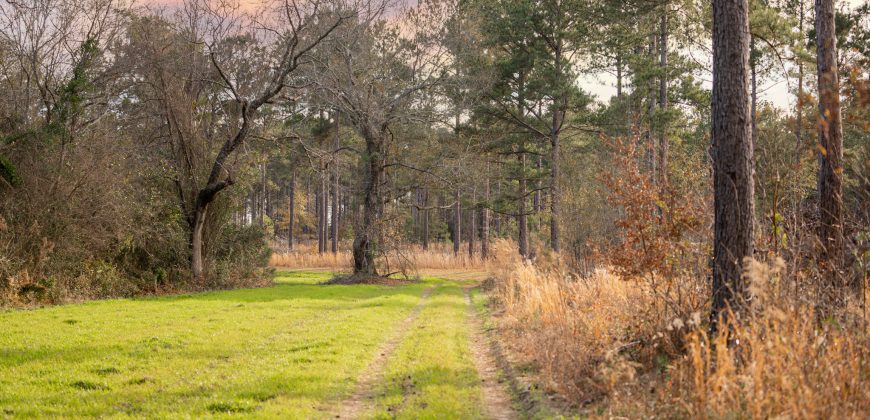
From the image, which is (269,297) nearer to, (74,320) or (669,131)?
(74,320)

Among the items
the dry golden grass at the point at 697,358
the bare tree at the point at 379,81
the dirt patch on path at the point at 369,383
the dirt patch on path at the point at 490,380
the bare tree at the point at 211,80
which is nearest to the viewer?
the dry golden grass at the point at 697,358

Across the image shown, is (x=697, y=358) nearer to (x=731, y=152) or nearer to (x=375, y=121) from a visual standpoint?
(x=731, y=152)

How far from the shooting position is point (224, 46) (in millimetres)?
A: 23016

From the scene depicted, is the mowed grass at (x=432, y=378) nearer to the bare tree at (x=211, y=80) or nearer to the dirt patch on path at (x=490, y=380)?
the dirt patch on path at (x=490, y=380)

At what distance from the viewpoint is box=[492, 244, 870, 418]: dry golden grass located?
4.69m

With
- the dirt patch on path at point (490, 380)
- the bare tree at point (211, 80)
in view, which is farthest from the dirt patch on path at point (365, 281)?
the dirt patch on path at point (490, 380)

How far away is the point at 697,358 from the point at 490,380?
4.37 metres

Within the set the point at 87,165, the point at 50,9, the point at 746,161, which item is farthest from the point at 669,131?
the point at 50,9

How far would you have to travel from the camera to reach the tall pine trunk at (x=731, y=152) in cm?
714

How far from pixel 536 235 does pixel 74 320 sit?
25048 millimetres

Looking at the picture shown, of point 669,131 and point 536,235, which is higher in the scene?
point 669,131

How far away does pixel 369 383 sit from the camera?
339 inches

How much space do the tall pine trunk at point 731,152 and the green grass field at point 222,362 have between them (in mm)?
3289

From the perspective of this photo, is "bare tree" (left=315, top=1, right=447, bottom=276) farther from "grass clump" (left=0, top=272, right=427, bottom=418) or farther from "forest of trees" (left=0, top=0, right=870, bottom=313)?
"grass clump" (left=0, top=272, right=427, bottom=418)
